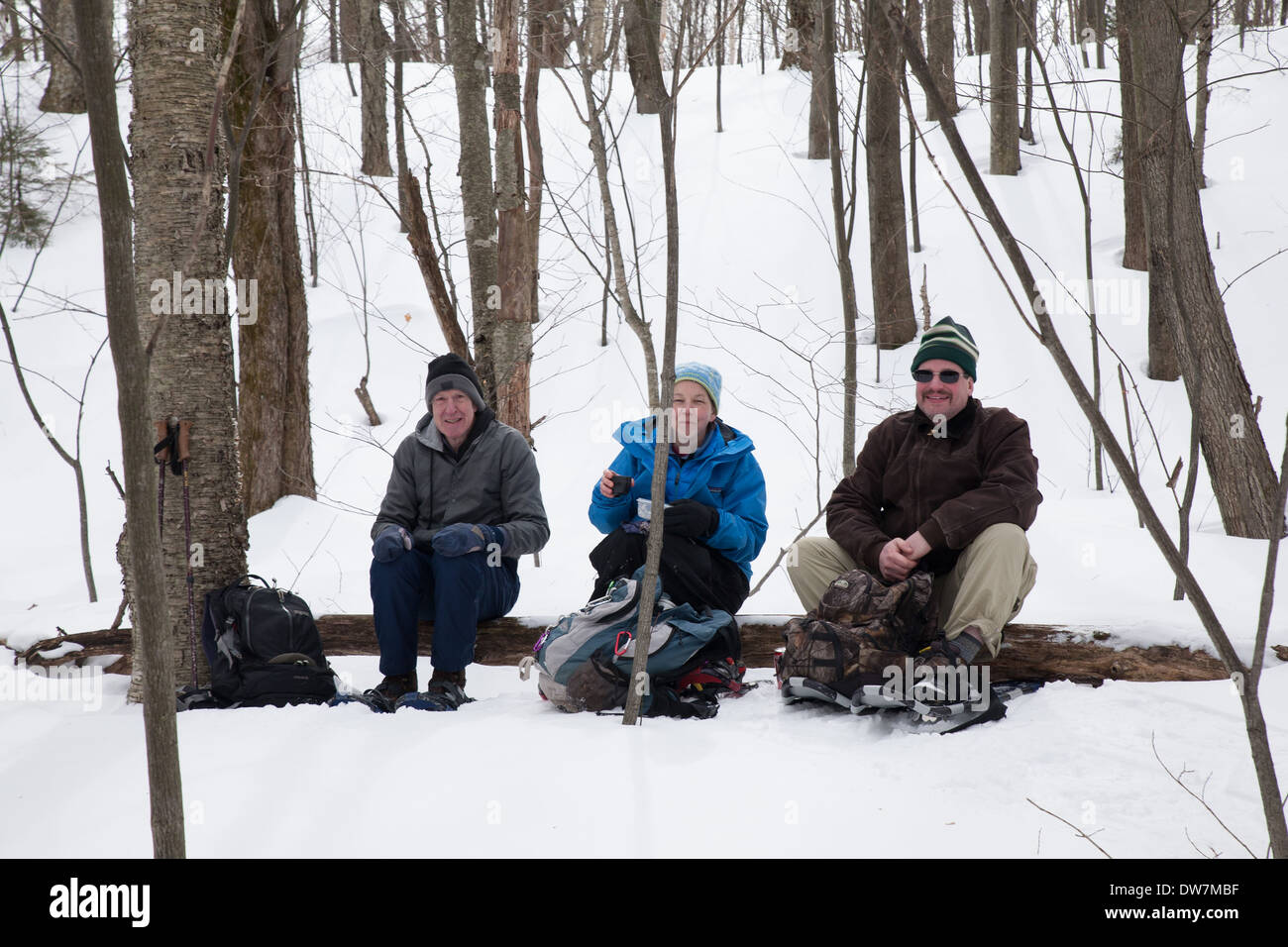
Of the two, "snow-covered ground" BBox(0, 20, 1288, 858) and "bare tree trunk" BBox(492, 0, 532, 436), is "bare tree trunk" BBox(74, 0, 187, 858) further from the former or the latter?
"bare tree trunk" BBox(492, 0, 532, 436)

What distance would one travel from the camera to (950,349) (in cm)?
326

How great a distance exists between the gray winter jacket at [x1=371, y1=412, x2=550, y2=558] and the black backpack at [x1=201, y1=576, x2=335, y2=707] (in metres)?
0.59

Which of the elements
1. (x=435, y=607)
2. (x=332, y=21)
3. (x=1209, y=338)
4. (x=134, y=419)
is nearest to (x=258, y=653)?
(x=435, y=607)

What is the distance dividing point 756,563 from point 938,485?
2899 mm

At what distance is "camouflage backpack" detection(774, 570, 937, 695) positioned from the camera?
2855 millimetres

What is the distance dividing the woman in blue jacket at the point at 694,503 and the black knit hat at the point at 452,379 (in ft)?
2.22

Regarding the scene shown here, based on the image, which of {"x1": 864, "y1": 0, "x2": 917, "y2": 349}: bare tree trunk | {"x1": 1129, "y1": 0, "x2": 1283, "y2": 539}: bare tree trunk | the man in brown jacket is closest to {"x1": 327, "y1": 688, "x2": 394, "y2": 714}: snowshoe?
the man in brown jacket

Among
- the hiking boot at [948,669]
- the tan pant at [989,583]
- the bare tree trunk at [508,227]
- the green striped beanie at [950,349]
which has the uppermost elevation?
the bare tree trunk at [508,227]

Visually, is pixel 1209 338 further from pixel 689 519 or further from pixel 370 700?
pixel 370 700

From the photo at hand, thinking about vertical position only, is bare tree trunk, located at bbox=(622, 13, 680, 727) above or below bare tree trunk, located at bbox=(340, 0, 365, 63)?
below

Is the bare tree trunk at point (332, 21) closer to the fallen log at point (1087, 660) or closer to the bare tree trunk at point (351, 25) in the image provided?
the bare tree trunk at point (351, 25)

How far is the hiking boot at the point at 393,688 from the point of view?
3.12 meters

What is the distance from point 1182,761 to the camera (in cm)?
234

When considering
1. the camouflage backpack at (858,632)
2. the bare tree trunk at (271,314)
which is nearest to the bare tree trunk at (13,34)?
the bare tree trunk at (271,314)
